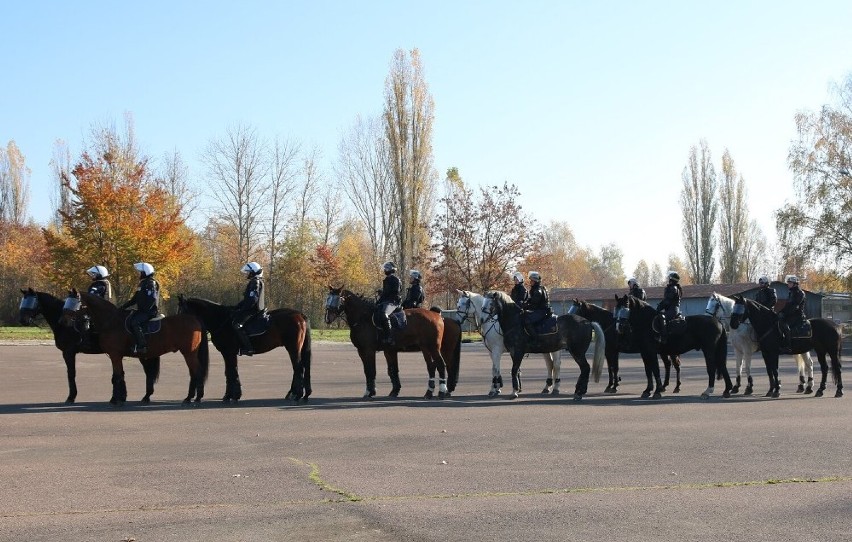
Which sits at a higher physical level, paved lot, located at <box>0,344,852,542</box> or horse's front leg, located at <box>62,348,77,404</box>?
horse's front leg, located at <box>62,348,77,404</box>

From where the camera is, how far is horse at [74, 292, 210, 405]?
1733cm

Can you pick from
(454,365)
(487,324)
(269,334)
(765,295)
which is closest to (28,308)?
(269,334)

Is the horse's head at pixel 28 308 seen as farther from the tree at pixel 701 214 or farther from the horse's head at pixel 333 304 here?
the tree at pixel 701 214

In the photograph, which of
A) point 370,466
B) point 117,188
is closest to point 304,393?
point 370,466

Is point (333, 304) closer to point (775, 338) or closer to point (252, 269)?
point (252, 269)

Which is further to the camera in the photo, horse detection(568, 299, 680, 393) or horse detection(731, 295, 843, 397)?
horse detection(568, 299, 680, 393)

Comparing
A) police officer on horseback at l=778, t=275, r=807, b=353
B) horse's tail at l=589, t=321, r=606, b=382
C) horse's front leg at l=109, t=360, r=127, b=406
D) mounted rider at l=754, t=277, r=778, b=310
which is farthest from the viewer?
mounted rider at l=754, t=277, r=778, b=310

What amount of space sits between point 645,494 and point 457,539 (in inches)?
102

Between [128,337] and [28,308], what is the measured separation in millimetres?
1970

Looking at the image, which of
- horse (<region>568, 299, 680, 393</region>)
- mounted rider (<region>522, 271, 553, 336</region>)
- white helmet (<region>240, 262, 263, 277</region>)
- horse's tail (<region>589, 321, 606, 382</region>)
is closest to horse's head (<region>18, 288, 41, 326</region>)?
white helmet (<region>240, 262, 263, 277</region>)

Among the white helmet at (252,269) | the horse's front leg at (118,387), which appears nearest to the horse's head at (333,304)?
the white helmet at (252,269)

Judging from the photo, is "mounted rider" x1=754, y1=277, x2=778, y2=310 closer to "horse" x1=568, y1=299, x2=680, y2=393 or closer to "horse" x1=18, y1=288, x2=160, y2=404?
"horse" x1=568, y1=299, x2=680, y2=393

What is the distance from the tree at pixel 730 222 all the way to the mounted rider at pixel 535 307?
2799 inches

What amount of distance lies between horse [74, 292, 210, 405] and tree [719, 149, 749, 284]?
248 feet
